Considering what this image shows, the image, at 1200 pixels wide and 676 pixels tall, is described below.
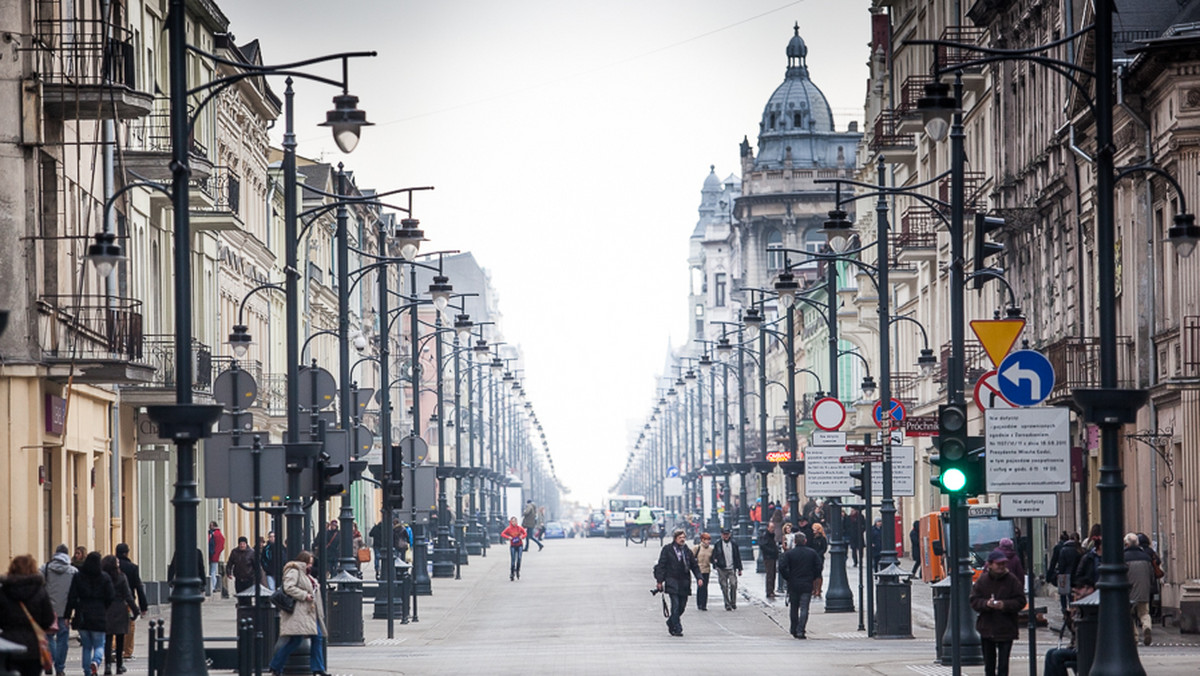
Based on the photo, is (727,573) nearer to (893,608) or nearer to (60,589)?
(893,608)

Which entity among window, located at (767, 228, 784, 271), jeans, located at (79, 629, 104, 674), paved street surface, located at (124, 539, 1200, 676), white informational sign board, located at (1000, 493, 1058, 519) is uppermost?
window, located at (767, 228, 784, 271)

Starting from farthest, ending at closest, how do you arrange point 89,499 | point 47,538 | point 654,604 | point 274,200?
point 274,200 → point 654,604 → point 89,499 → point 47,538

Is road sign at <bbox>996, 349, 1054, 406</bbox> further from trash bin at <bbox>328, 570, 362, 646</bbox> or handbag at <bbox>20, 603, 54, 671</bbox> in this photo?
trash bin at <bbox>328, 570, 362, 646</bbox>

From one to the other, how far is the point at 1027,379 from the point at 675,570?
14.7 metres

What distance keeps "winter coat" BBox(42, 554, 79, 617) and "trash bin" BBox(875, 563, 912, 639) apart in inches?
459

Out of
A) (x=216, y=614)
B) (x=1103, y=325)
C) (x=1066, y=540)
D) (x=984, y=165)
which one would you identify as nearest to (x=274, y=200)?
(x=984, y=165)

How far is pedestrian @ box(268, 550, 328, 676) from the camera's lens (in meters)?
24.1

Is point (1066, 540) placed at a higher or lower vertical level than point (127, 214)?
lower

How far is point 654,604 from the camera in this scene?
4347 cm

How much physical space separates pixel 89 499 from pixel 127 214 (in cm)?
607

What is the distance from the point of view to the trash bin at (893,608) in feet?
102

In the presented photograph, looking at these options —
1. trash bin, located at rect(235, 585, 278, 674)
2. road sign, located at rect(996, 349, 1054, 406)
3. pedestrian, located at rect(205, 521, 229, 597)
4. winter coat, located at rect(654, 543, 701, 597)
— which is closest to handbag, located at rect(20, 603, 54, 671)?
trash bin, located at rect(235, 585, 278, 674)

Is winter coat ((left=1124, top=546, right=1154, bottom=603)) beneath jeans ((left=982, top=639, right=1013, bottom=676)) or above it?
above

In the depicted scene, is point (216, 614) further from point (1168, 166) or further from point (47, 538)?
point (1168, 166)
